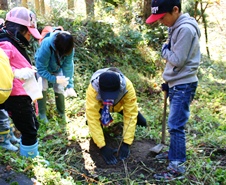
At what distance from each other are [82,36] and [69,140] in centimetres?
355

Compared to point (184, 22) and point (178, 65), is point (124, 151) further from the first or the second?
point (184, 22)

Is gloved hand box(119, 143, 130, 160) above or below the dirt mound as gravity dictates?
above

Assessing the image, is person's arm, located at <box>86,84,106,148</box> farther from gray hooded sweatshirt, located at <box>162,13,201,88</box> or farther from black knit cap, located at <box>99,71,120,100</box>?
gray hooded sweatshirt, located at <box>162,13,201,88</box>

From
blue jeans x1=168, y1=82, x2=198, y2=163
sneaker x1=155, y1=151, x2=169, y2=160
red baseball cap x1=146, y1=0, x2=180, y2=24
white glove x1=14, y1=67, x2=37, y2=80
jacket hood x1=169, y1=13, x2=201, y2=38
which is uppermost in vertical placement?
red baseball cap x1=146, y1=0, x2=180, y2=24

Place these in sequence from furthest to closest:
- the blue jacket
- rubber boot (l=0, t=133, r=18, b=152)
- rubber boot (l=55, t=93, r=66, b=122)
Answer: rubber boot (l=55, t=93, r=66, b=122) < the blue jacket < rubber boot (l=0, t=133, r=18, b=152)

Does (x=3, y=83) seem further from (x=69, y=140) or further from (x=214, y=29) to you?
(x=214, y=29)

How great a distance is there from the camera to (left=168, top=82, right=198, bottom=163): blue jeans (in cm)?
268

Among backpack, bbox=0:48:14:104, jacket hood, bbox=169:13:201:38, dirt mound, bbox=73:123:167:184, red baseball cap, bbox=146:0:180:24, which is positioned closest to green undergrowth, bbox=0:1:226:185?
dirt mound, bbox=73:123:167:184

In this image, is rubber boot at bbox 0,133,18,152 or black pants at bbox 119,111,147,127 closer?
rubber boot at bbox 0,133,18,152

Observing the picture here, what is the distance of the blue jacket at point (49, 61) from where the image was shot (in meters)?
3.66

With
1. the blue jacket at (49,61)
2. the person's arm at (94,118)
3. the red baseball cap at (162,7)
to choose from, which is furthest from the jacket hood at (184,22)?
the blue jacket at (49,61)

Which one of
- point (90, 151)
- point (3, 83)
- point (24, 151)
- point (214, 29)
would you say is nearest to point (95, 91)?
point (90, 151)

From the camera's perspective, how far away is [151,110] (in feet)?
16.4

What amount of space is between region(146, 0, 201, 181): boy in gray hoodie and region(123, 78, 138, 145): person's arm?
0.58 m
